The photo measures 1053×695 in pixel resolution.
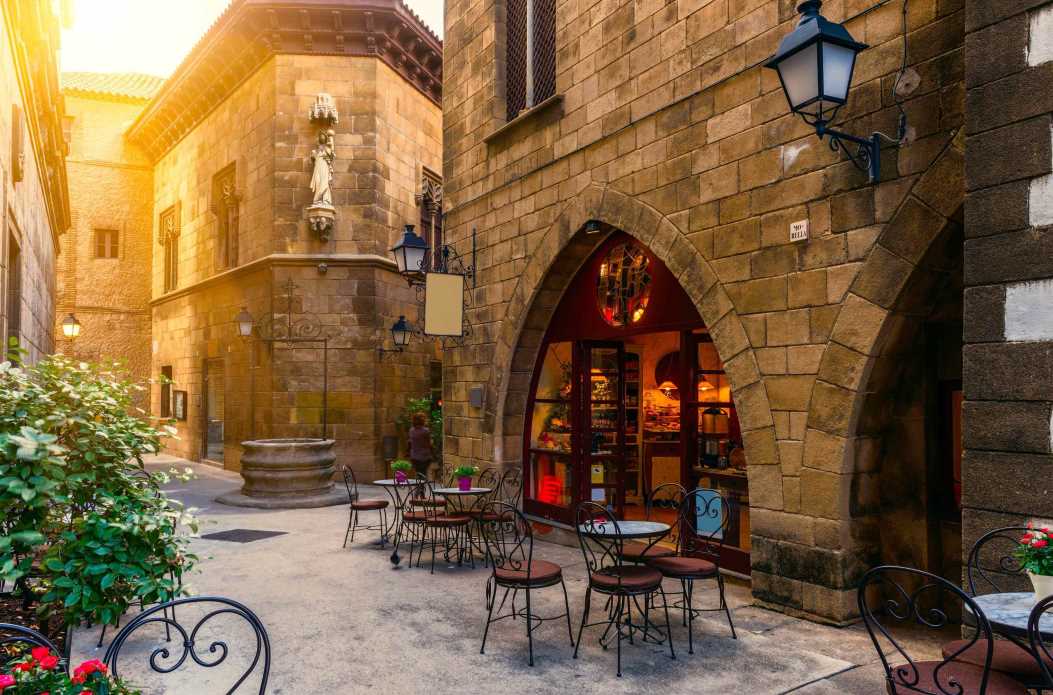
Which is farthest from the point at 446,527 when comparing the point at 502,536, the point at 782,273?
the point at 782,273

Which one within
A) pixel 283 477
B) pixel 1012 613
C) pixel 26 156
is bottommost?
pixel 283 477

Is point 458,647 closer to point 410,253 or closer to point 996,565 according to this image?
point 996,565

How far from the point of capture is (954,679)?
2674 mm

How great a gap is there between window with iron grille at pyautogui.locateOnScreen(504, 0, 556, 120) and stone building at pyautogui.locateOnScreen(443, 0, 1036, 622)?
4cm

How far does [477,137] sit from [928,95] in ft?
19.5

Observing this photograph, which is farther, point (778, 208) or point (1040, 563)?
point (778, 208)

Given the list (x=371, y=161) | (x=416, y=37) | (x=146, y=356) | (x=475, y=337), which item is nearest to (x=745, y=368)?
(x=475, y=337)

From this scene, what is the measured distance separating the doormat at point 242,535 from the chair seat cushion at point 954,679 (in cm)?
729

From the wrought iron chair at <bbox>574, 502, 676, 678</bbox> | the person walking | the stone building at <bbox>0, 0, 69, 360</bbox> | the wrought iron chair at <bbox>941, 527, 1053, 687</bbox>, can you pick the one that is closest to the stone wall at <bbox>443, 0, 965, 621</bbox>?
the wrought iron chair at <bbox>574, 502, 676, 678</bbox>

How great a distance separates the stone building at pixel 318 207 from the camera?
1395 cm

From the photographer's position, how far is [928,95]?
14.9ft

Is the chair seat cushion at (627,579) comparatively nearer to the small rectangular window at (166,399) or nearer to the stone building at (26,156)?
the stone building at (26,156)

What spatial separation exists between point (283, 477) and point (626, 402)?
5.64m

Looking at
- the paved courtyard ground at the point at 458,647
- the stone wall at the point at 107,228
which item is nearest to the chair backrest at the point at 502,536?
the paved courtyard ground at the point at 458,647
